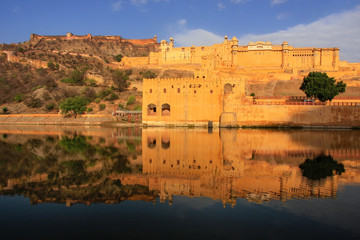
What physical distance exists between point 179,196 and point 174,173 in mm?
2468

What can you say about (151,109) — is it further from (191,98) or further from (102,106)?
(102,106)

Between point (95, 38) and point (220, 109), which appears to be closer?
point (220, 109)

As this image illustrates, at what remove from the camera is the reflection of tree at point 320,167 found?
34.7 ft

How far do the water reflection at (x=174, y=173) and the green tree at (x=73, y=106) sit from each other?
25557 millimetres

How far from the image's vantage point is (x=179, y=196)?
8.47 m

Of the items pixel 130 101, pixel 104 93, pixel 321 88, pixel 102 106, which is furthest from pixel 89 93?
pixel 321 88

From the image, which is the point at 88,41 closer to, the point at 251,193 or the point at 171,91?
the point at 171,91

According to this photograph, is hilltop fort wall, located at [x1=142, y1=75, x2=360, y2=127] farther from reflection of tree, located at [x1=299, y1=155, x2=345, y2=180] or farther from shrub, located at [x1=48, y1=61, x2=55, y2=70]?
shrub, located at [x1=48, y1=61, x2=55, y2=70]

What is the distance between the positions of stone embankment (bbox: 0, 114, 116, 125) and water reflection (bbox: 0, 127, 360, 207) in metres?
23.7

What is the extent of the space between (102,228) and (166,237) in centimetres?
132

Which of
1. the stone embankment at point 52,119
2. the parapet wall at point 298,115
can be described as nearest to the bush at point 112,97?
the stone embankment at point 52,119

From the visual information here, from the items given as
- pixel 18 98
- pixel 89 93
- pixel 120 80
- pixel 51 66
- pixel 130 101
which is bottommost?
pixel 130 101

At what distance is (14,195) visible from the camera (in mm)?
8109

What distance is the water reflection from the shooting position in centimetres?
838
